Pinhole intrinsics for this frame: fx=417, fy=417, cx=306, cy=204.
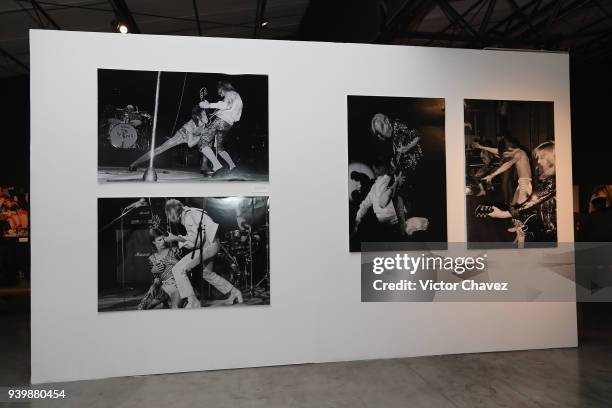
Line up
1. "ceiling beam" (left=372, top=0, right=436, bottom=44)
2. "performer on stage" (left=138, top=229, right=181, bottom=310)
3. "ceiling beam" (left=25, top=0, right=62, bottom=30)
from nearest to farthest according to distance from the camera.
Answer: "performer on stage" (left=138, top=229, right=181, bottom=310), "ceiling beam" (left=372, top=0, right=436, bottom=44), "ceiling beam" (left=25, top=0, right=62, bottom=30)

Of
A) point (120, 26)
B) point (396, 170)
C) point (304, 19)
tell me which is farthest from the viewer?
point (304, 19)

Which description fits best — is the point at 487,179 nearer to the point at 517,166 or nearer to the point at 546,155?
the point at 517,166

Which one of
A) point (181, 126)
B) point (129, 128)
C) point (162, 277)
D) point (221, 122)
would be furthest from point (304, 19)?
point (162, 277)

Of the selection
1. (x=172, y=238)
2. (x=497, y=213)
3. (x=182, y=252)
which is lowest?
(x=182, y=252)

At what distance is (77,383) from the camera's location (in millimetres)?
3785

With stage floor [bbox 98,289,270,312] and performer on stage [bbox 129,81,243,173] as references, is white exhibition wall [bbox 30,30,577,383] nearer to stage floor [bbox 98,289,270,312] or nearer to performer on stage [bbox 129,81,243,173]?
stage floor [bbox 98,289,270,312]

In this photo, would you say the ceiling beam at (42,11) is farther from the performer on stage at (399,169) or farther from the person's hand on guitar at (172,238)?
the performer on stage at (399,169)

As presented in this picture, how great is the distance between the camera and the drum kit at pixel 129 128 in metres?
3.93

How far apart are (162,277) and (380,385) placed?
224 cm

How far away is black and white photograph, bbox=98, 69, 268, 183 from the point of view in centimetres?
393

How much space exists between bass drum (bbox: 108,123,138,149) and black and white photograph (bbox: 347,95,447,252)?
212 centimetres

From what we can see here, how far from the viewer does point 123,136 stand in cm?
394

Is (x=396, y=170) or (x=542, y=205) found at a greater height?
(x=396, y=170)

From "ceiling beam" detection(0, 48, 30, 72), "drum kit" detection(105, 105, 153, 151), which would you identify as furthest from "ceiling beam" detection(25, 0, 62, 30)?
"drum kit" detection(105, 105, 153, 151)
